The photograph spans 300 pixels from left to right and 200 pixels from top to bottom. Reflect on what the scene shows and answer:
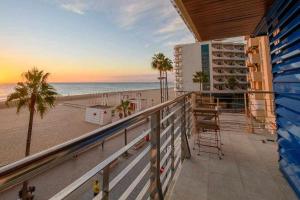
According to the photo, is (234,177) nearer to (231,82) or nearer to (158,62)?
(158,62)

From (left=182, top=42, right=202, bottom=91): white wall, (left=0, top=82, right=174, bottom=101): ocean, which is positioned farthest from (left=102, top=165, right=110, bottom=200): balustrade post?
(left=0, top=82, right=174, bottom=101): ocean

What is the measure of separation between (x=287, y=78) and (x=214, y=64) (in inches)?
1519

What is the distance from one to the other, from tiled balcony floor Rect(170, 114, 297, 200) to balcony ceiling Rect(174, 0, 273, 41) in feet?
8.10

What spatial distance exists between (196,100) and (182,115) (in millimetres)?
2101

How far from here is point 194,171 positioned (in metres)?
2.60

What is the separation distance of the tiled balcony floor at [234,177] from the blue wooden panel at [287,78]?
0.22m

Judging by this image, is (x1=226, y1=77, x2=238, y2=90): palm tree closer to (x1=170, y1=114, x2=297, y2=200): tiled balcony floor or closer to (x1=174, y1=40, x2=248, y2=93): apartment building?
(x1=174, y1=40, x2=248, y2=93): apartment building

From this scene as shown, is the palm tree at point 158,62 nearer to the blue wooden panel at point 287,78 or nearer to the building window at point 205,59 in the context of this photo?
the building window at point 205,59

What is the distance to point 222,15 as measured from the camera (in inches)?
98.8

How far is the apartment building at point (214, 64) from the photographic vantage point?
121ft

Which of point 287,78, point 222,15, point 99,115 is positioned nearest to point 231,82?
point 99,115

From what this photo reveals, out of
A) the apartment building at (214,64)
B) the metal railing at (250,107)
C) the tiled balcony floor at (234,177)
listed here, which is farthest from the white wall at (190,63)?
the tiled balcony floor at (234,177)

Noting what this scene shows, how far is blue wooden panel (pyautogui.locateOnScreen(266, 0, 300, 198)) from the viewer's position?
1878 mm

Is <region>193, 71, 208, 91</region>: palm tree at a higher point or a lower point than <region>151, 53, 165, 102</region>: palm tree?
lower
